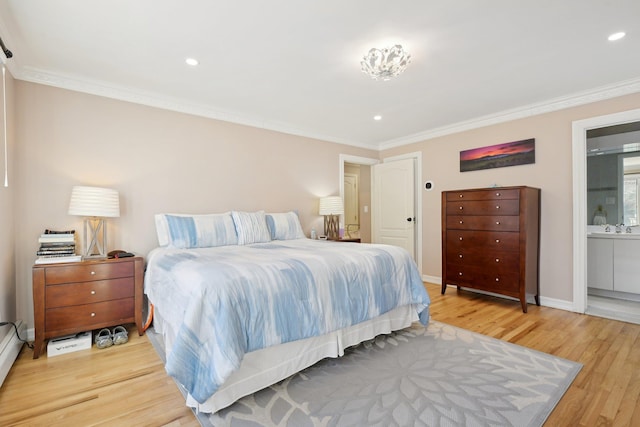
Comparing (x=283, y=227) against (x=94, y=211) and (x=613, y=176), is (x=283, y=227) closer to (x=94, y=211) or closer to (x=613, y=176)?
(x=94, y=211)

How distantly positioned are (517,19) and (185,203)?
3.36 m

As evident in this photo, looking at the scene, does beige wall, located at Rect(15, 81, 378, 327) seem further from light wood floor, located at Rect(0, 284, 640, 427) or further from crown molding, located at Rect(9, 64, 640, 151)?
light wood floor, located at Rect(0, 284, 640, 427)

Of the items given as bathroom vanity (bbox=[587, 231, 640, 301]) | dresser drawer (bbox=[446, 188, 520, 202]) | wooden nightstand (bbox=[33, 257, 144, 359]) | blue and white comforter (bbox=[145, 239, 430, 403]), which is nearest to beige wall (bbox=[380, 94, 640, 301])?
dresser drawer (bbox=[446, 188, 520, 202])

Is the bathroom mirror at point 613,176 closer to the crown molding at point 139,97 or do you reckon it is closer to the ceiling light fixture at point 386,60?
the ceiling light fixture at point 386,60

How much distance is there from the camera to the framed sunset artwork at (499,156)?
11.8 feet

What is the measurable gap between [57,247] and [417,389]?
2965mm

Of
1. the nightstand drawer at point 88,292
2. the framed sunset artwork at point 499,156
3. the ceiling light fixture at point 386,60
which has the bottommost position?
the nightstand drawer at point 88,292

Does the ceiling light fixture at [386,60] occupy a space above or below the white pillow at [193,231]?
above

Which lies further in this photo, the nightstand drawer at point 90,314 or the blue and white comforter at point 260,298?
the nightstand drawer at point 90,314

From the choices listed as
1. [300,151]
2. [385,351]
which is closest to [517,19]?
[385,351]

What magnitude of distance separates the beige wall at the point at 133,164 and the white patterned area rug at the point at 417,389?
7.39 ft

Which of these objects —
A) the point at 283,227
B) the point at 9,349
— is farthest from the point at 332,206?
the point at 9,349

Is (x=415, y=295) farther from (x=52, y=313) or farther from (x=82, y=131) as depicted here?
(x=82, y=131)

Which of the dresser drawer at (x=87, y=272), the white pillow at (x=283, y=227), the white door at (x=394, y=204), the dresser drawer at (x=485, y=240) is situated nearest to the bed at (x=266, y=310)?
the dresser drawer at (x=87, y=272)
